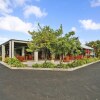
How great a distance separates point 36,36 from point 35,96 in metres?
16.8

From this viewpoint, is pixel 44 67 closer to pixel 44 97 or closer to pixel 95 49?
pixel 44 97

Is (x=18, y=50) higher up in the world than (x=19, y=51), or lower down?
higher up

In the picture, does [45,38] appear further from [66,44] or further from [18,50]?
[18,50]

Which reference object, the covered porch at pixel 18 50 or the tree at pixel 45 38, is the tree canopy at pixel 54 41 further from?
the covered porch at pixel 18 50

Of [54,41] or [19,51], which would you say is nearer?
[54,41]

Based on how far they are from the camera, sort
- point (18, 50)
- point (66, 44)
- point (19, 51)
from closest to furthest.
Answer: point (66, 44)
point (19, 51)
point (18, 50)

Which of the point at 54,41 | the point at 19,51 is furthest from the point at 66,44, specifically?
the point at 19,51

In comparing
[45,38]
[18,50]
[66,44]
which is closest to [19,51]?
[18,50]

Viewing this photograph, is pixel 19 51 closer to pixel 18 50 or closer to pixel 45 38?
pixel 18 50

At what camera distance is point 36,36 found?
25.6 meters

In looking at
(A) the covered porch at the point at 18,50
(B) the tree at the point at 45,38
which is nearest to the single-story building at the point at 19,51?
(A) the covered porch at the point at 18,50

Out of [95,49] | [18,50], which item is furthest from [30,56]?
[95,49]

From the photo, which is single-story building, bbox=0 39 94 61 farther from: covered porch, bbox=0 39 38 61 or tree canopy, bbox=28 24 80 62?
tree canopy, bbox=28 24 80 62

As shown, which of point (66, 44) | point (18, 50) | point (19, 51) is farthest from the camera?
point (18, 50)
